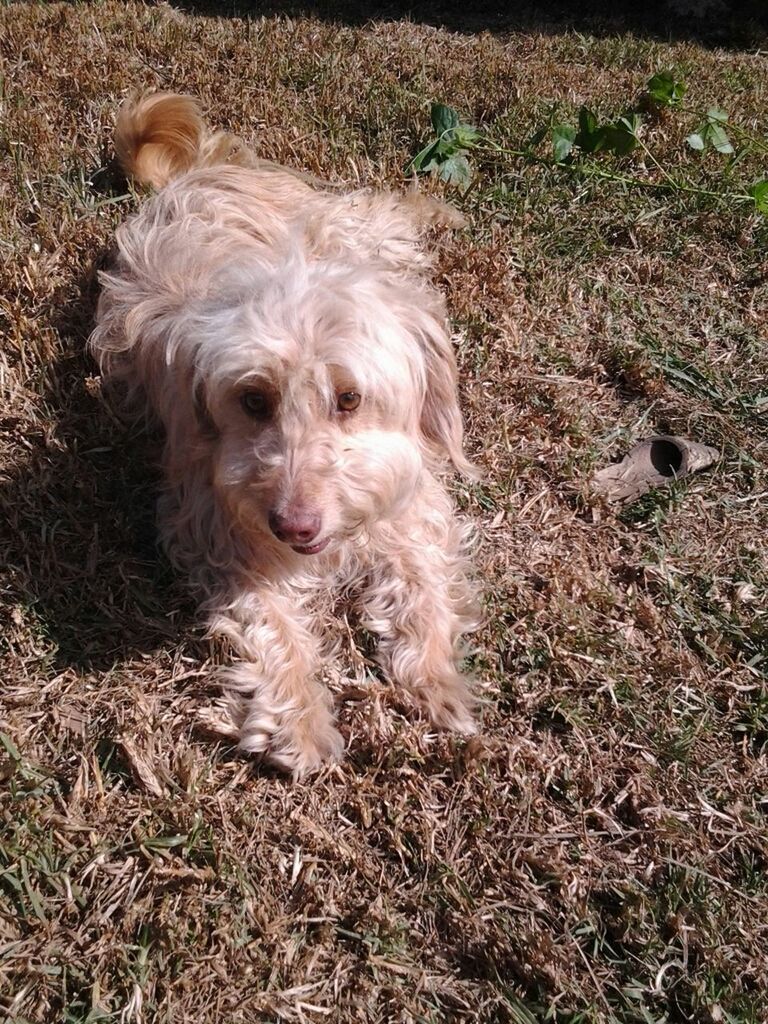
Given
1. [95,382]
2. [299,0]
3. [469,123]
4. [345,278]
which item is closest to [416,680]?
[345,278]

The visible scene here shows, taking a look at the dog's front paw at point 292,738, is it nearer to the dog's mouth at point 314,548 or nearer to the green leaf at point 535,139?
the dog's mouth at point 314,548

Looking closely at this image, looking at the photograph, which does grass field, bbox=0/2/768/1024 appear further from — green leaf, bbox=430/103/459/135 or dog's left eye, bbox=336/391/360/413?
dog's left eye, bbox=336/391/360/413

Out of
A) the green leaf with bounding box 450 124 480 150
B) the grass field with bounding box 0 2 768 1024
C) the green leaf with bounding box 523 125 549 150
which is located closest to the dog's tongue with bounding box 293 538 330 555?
the grass field with bounding box 0 2 768 1024

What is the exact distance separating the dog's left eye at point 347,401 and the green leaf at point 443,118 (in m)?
2.49

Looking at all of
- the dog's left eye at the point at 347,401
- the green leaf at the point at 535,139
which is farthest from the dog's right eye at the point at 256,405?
the green leaf at the point at 535,139

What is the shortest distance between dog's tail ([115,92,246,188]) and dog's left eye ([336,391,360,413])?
192 cm

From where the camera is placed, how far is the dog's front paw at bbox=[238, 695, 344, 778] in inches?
100

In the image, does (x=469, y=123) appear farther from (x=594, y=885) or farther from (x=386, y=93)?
(x=594, y=885)

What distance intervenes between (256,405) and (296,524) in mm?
380

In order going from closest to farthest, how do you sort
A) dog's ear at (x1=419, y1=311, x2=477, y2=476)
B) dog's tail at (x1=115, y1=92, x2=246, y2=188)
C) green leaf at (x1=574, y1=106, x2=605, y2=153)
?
dog's ear at (x1=419, y1=311, x2=477, y2=476), dog's tail at (x1=115, y1=92, x2=246, y2=188), green leaf at (x1=574, y1=106, x2=605, y2=153)

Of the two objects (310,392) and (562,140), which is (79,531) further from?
(562,140)

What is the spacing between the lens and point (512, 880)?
7.83 feet

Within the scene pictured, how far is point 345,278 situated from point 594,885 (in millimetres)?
1789

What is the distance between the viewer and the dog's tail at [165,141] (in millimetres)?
3635
